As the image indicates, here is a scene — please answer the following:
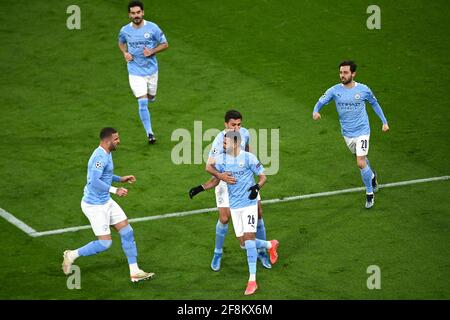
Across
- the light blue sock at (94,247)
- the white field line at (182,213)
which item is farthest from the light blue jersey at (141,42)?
the light blue sock at (94,247)

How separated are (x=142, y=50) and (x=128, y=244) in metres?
6.21

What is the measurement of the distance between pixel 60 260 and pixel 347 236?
468 centimetres

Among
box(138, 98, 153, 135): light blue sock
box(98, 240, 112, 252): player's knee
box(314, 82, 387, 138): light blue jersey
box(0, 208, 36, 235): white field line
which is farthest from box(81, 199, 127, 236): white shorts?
box(138, 98, 153, 135): light blue sock

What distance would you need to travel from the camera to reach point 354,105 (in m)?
17.8

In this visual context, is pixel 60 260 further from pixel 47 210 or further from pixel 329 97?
pixel 329 97

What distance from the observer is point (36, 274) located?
15.9 metres

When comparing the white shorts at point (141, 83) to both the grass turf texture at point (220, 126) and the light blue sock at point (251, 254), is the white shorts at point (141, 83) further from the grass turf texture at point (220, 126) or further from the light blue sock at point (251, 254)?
the light blue sock at point (251, 254)

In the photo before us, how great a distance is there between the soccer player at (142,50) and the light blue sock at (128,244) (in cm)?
552

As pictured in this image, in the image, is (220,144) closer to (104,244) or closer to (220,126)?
(104,244)

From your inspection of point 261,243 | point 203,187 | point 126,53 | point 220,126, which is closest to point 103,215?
point 203,187

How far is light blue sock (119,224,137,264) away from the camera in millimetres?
15523

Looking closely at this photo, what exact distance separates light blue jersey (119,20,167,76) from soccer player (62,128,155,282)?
542cm

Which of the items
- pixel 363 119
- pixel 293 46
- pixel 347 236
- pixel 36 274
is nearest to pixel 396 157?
pixel 363 119

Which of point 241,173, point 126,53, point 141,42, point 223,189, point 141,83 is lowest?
point 223,189
